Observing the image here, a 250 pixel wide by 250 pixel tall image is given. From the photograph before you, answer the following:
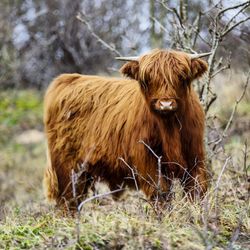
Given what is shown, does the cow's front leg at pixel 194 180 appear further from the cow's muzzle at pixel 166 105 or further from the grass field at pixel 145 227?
the cow's muzzle at pixel 166 105

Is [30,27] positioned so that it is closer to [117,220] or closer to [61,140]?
[61,140]

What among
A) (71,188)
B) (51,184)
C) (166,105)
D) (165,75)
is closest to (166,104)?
(166,105)

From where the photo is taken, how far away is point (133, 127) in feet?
20.8

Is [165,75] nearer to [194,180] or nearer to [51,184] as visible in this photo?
[194,180]

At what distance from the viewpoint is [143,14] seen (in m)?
15.4

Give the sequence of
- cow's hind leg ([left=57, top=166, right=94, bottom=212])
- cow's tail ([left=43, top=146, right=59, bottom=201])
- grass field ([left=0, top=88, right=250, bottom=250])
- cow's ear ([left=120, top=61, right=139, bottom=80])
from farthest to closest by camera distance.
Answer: cow's tail ([left=43, top=146, right=59, bottom=201]) → cow's hind leg ([left=57, top=166, right=94, bottom=212]) → cow's ear ([left=120, top=61, right=139, bottom=80]) → grass field ([left=0, top=88, right=250, bottom=250])

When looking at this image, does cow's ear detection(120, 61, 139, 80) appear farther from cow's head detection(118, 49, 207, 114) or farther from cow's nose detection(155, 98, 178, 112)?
cow's nose detection(155, 98, 178, 112)

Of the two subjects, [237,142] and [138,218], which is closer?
[138,218]

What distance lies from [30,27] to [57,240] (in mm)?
14922

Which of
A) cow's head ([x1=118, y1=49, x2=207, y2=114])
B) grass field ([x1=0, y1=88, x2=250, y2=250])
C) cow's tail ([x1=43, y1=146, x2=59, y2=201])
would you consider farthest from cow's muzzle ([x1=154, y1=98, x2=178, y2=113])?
cow's tail ([x1=43, y1=146, x2=59, y2=201])

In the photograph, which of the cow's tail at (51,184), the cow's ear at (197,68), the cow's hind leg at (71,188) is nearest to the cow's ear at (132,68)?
the cow's ear at (197,68)

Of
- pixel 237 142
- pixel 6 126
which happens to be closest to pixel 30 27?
pixel 6 126

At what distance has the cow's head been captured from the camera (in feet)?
18.9

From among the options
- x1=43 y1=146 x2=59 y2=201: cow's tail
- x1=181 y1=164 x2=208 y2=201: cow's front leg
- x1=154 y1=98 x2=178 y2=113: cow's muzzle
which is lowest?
x1=43 y1=146 x2=59 y2=201: cow's tail
